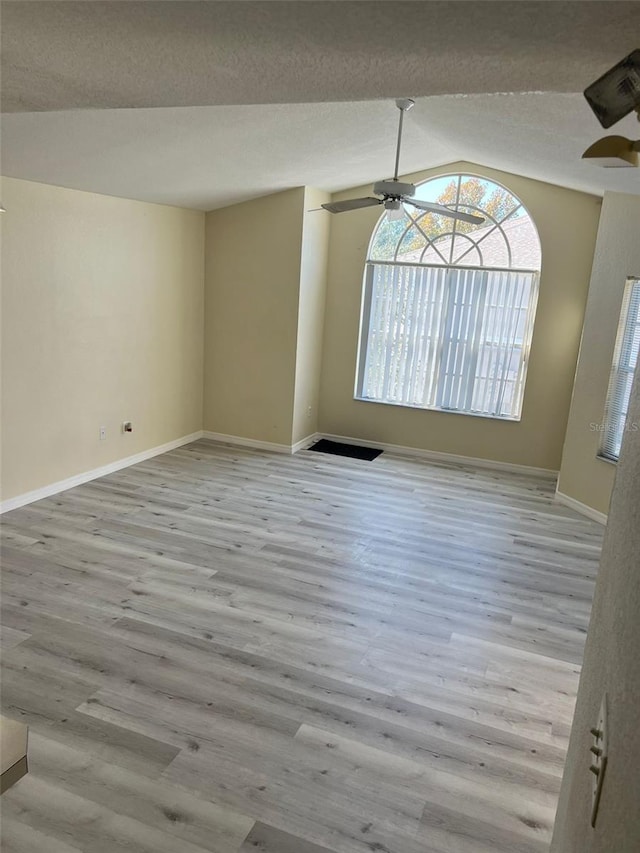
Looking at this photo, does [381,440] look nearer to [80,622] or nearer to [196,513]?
[196,513]

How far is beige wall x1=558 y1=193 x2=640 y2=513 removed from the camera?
495 cm

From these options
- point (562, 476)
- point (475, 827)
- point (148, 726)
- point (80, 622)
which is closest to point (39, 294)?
point (80, 622)

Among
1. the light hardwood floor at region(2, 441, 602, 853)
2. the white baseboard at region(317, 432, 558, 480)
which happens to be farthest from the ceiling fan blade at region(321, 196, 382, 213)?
the white baseboard at region(317, 432, 558, 480)

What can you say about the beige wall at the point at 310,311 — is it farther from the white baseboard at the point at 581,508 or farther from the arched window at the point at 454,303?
the white baseboard at the point at 581,508

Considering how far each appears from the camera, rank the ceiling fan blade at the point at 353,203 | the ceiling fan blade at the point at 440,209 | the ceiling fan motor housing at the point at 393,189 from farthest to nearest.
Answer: the ceiling fan blade at the point at 353,203, the ceiling fan blade at the point at 440,209, the ceiling fan motor housing at the point at 393,189

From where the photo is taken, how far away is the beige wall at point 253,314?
628 cm

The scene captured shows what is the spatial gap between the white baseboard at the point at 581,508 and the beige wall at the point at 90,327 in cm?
397

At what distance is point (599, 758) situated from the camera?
1232 millimetres

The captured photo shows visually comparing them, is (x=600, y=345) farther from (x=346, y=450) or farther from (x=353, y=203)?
(x=346, y=450)

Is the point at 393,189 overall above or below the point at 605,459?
above

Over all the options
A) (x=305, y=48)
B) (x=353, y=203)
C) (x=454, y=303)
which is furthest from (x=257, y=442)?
(x=305, y=48)

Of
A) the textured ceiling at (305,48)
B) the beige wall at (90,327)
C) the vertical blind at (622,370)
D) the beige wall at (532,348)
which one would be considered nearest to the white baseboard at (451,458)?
the beige wall at (532,348)

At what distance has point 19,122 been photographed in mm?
3287

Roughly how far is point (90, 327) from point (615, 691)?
16.1 ft
